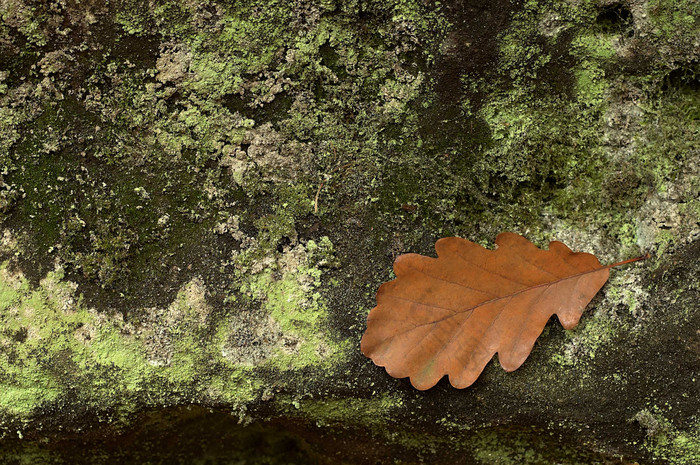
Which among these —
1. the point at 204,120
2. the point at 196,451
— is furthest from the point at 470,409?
the point at 204,120

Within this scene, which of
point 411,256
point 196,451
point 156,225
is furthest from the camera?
point 196,451

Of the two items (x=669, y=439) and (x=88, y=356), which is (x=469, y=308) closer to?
(x=669, y=439)

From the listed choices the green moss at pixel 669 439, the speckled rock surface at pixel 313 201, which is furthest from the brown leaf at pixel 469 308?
the green moss at pixel 669 439

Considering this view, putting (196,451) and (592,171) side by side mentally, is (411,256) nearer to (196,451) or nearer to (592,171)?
(592,171)

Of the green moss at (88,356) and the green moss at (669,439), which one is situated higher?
the green moss at (88,356)

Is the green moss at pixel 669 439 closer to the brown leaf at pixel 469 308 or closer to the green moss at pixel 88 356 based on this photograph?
the brown leaf at pixel 469 308

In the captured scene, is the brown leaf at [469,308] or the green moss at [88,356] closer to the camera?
the brown leaf at [469,308]

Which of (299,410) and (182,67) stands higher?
(182,67)

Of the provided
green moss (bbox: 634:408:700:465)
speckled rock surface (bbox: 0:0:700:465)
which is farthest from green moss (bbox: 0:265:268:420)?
green moss (bbox: 634:408:700:465)
